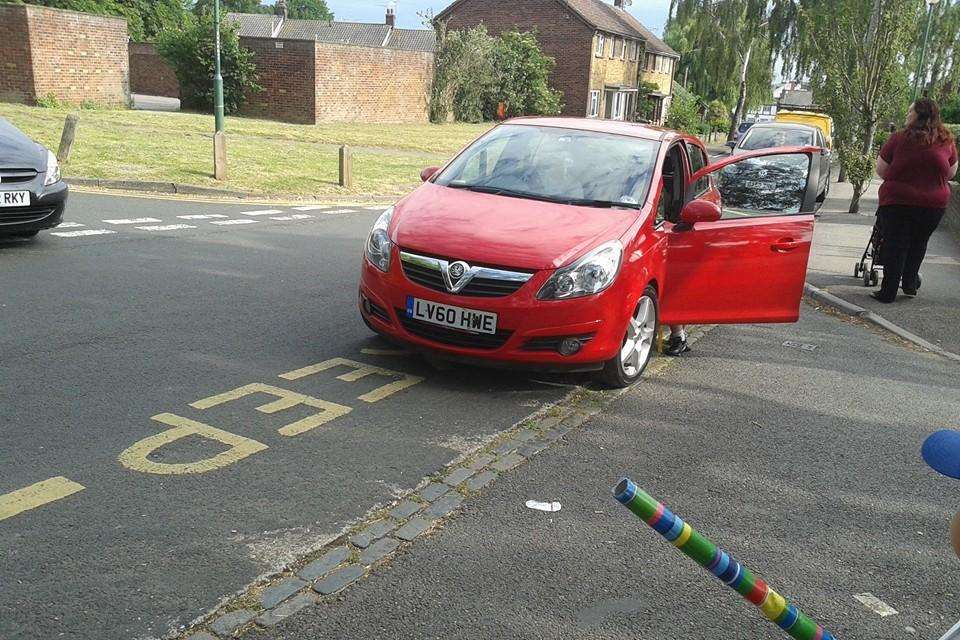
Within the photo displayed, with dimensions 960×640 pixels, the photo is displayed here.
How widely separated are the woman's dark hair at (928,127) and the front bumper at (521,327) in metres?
4.91

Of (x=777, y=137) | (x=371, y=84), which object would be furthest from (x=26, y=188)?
(x=371, y=84)

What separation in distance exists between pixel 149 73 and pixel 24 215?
41.7m

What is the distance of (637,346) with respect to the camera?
6.31 meters

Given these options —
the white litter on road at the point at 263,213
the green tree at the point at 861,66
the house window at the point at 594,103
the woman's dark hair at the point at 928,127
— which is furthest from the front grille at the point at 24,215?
the house window at the point at 594,103

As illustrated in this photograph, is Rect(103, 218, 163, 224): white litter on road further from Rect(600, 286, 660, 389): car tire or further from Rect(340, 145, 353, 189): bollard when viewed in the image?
Rect(600, 286, 660, 389): car tire

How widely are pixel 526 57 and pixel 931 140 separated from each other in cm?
4073

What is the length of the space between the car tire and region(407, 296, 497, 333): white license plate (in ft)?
3.05

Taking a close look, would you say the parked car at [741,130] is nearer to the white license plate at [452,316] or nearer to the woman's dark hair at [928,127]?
the woman's dark hair at [928,127]

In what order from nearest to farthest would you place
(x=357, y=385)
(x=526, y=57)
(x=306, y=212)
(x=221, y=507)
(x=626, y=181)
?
(x=221, y=507) < (x=357, y=385) < (x=626, y=181) < (x=306, y=212) < (x=526, y=57)

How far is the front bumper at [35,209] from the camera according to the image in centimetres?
877

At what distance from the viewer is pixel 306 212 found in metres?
13.7

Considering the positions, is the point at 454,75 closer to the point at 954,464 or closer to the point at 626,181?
the point at 626,181

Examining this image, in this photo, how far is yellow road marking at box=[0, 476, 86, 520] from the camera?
3.83 metres

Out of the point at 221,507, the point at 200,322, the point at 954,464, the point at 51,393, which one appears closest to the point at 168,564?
the point at 221,507
